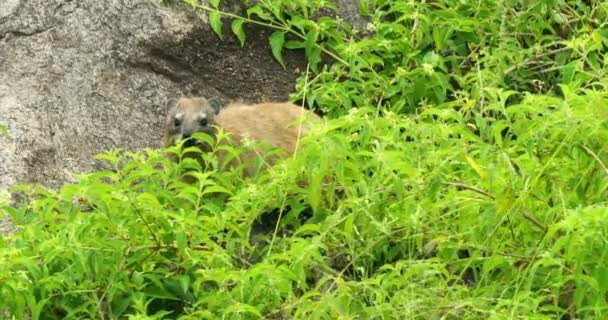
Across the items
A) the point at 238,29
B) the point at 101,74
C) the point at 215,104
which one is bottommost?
the point at 215,104

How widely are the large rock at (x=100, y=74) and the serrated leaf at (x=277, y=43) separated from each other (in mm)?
367

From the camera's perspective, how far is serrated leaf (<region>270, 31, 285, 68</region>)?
8.44 m

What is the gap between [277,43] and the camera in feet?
27.8

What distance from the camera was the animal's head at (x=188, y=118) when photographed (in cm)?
799

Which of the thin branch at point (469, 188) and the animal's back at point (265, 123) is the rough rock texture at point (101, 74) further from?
the thin branch at point (469, 188)

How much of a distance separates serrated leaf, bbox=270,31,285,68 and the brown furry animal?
11.1 inches

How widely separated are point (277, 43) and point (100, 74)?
Result: 1.02 metres

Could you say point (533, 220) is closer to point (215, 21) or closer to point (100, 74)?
point (215, 21)

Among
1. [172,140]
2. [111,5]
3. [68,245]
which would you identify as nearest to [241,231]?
[68,245]

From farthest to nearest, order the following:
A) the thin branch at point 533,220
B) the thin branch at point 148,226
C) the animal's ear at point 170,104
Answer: the animal's ear at point 170,104, the thin branch at point 148,226, the thin branch at point 533,220

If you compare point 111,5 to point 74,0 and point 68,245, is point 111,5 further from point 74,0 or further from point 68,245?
point 68,245

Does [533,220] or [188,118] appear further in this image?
[188,118]

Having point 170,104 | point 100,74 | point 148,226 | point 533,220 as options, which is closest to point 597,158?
point 533,220

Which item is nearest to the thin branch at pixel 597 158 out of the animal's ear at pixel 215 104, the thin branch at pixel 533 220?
the thin branch at pixel 533 220
